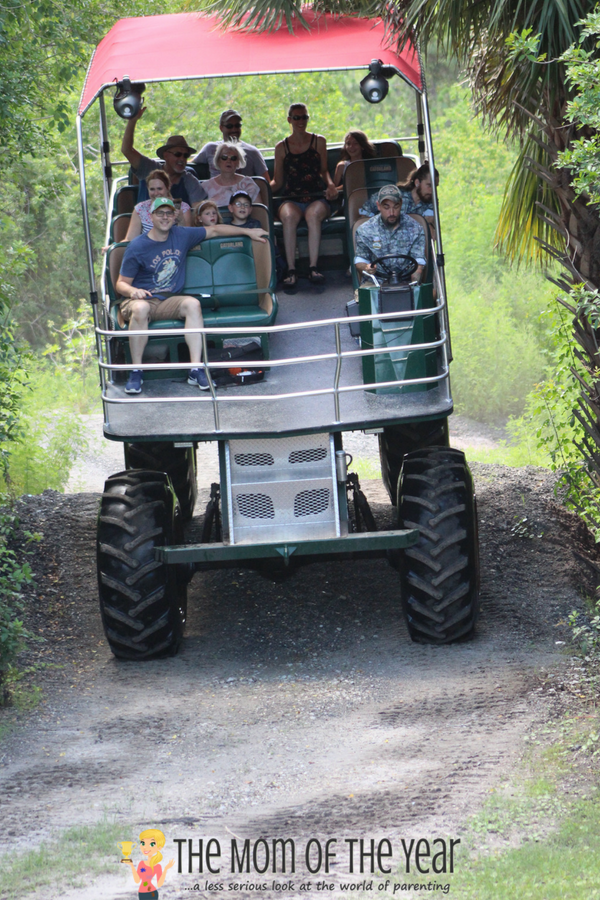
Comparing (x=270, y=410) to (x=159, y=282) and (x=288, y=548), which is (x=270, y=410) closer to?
(x=288, y=548)

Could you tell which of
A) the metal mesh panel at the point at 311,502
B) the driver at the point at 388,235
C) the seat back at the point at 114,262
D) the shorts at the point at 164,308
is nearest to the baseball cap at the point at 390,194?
the driver at the point at 388,235

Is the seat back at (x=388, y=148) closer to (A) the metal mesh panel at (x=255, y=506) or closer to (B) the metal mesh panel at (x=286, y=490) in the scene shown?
(B) the metal mesh panel at (x=286, y=490)

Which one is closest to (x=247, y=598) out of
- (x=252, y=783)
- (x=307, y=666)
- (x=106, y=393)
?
(x=307, y=666)

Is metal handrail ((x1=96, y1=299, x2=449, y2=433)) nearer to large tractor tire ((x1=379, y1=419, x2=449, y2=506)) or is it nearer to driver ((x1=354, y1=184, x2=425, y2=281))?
driver ((x1=354, y1=184, x2=425, y2=281))

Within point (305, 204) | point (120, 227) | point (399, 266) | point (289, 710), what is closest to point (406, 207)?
point (399, 266)

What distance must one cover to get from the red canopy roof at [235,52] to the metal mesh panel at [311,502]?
269 cm

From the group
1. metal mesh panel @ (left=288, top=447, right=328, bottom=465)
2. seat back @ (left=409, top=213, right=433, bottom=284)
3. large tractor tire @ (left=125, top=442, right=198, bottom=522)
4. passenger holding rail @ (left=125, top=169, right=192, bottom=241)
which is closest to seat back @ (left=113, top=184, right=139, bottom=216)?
passenger holding rail @ (left=125, top=169, right=192, bottom=241)

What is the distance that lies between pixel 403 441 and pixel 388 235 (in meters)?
1.91

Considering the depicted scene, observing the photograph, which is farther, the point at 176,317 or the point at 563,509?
the point at 563,509

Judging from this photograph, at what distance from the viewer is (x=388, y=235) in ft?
24.9

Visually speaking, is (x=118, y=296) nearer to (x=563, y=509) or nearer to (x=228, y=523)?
(x=228, y=523)

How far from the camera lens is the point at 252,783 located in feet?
16.2

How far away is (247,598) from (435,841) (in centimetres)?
378

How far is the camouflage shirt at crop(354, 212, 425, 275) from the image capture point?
757 cm
